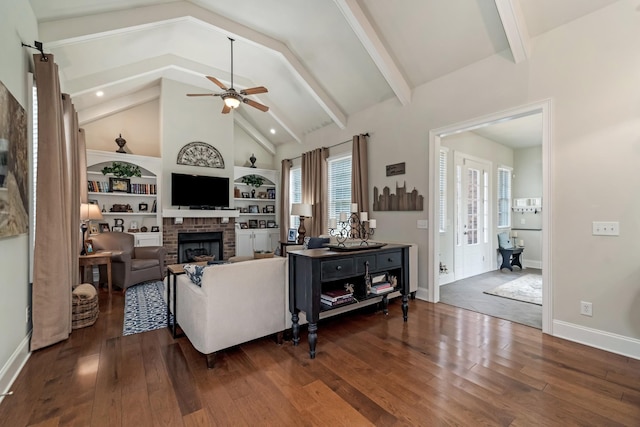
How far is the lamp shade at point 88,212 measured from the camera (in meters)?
4.34

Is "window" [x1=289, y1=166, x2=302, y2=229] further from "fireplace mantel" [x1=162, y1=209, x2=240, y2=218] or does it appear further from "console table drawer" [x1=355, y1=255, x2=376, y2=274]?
"console table drawer" [x1=355, y1=255, x2=376, y2=274]

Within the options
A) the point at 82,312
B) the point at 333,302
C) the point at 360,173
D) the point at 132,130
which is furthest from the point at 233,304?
the point at 132,130

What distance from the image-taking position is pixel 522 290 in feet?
14.7

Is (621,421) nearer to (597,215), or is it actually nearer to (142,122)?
(597,215)

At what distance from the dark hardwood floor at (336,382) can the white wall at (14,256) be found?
181 mm

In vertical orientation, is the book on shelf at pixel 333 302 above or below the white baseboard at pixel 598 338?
above

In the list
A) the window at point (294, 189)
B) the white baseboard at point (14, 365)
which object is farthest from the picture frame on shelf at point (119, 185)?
the white baseboard at point (14, 365)

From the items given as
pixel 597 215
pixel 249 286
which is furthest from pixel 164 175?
pixel 597 215

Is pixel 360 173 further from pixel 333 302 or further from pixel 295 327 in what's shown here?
pixel 295 327

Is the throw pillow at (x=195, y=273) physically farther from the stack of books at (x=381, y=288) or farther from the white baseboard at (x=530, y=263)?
the white baseboard at (x=530, y=263)

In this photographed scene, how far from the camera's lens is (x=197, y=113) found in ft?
20.7

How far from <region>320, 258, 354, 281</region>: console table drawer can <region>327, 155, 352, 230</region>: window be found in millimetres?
2809

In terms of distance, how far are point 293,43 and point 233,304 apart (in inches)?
158

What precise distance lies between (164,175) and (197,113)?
1558 millimetres
